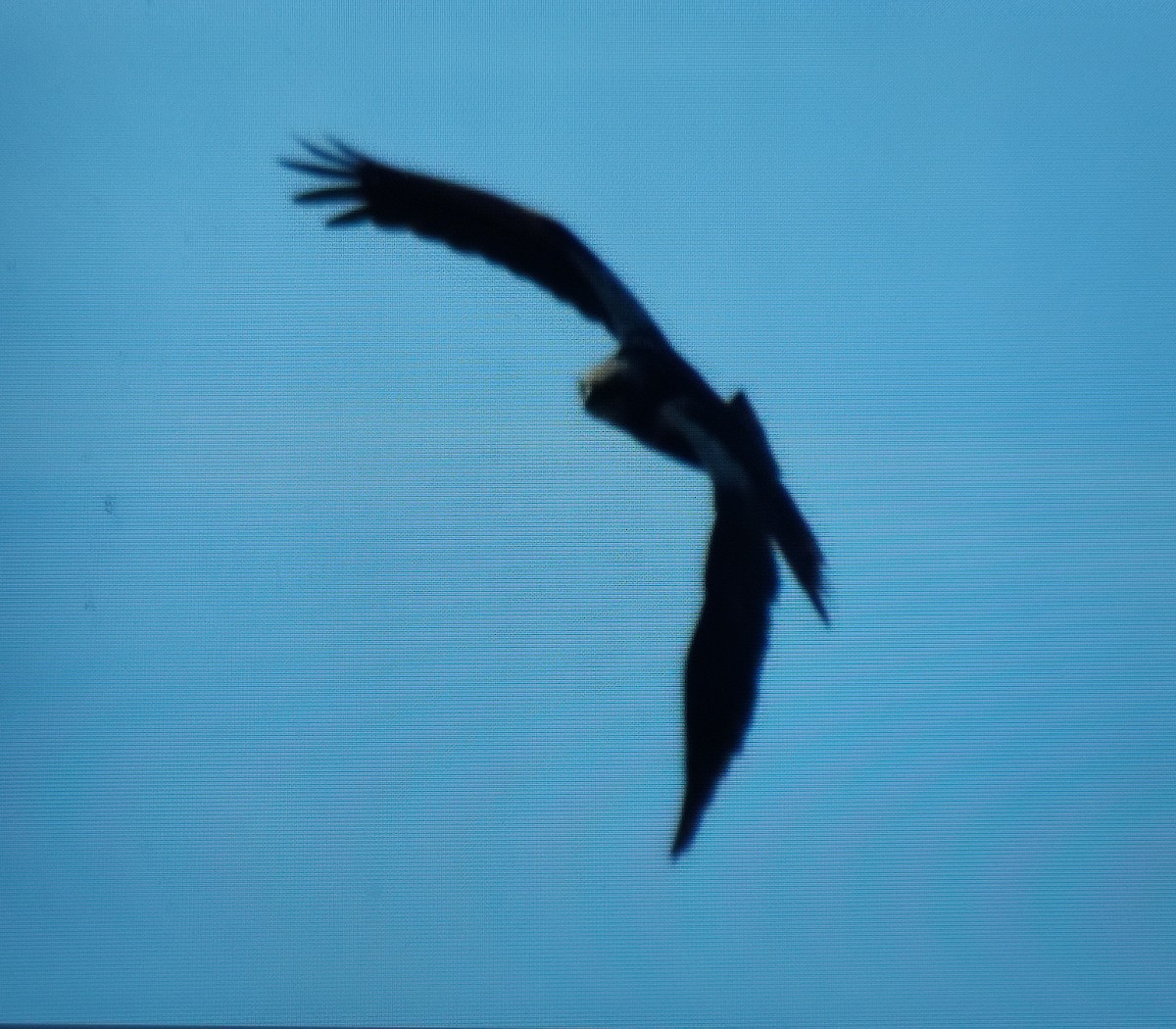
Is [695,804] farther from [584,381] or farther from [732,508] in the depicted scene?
[584,381]

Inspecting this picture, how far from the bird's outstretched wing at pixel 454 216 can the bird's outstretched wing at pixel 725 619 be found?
477mm

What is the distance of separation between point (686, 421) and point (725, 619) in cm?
50

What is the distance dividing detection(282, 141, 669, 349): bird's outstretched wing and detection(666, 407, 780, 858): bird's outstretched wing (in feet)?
1.56

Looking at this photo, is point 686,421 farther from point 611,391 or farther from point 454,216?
point 454,216

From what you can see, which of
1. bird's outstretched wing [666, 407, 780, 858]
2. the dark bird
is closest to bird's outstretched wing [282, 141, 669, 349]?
the dark bird

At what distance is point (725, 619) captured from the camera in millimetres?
3463

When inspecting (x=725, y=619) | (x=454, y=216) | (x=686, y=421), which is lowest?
(x=725, y=619)

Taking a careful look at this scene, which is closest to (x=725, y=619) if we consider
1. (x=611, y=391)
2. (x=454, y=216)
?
(x=611, y=391)

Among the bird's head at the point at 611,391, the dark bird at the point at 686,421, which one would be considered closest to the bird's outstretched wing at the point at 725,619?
the dark bird at the point at 686,421

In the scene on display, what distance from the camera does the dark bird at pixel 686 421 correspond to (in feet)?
10.7

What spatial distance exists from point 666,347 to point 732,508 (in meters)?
0.46

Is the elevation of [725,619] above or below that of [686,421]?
below

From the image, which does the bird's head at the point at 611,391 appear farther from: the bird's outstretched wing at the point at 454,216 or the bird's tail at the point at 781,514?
the bird's tail at the point at 781,514

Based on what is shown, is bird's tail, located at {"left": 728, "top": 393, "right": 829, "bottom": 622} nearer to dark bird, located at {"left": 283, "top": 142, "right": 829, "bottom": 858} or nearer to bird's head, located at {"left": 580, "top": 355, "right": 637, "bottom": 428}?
dark bird, located at {"left": 283, "top": 142, "right": 829, "bottom": 858}
